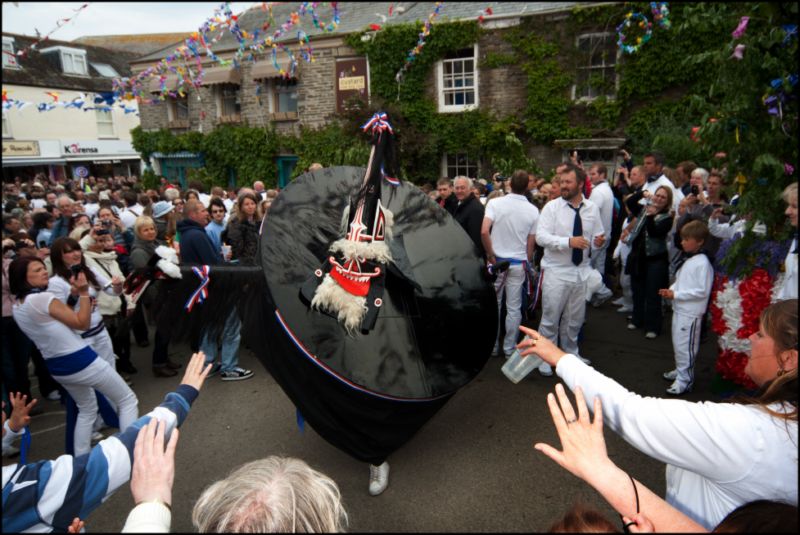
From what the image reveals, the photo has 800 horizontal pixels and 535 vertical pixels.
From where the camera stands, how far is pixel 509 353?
17.4ft

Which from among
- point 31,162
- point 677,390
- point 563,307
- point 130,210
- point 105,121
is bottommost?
point 677,390

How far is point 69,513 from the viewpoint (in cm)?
170

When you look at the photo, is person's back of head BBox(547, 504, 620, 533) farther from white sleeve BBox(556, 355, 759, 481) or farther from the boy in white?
the boy in white

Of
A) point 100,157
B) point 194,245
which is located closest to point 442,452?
point 194,245

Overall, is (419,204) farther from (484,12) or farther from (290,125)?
(290,125)

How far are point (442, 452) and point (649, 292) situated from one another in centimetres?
354

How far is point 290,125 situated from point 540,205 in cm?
1171

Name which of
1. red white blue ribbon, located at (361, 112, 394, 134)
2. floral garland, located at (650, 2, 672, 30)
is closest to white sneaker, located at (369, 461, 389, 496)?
red white blue ribbon, located at (361, 112, 394, 134)

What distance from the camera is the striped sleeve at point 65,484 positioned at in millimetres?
1602

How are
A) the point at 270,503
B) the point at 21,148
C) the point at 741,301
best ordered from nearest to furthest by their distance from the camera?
the point at 270,503
the point at 741,301
the point at 21,148

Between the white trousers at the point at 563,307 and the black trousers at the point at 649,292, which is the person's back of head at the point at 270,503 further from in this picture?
the black trousers at the point at 649,292

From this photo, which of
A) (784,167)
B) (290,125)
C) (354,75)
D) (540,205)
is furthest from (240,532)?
(290,125)

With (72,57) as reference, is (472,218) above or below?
below

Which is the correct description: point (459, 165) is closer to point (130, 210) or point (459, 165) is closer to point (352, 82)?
point (352, 82)
